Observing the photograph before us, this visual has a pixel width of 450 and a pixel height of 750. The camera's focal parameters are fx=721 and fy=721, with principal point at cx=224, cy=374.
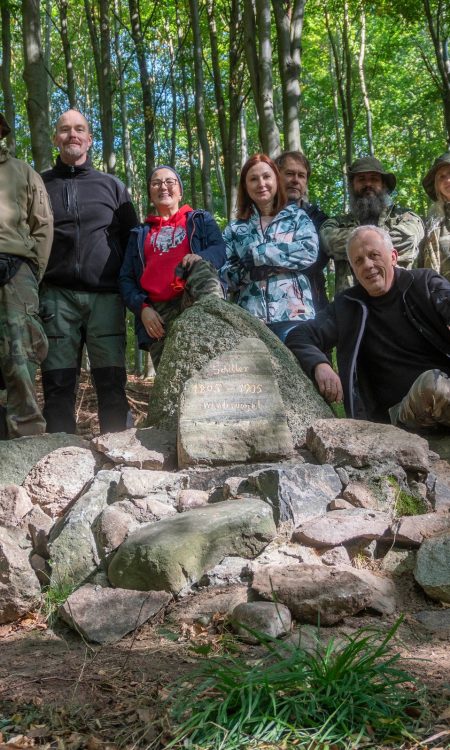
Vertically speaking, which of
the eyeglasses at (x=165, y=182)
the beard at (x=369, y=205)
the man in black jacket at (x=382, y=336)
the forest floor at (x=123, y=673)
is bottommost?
the forest floor at (x=123, y=673)

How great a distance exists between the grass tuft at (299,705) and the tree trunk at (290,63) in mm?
6413

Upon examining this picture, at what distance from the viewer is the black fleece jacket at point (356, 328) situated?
4.77 metres

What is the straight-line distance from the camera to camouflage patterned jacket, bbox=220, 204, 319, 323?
5.36 meters

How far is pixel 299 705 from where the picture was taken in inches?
94.1

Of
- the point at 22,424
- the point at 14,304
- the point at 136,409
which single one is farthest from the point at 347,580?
the point at 136,409

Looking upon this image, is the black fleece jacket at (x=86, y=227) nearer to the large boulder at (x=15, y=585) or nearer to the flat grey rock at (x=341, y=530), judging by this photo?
the large boulder at (x=15, y=585)

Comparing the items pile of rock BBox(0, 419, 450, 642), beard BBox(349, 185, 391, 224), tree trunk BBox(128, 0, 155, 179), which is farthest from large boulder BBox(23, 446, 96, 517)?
Result: tree trunk BBox(128, 0, 155, 179)

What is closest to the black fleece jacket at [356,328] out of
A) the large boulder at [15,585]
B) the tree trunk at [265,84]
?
the large boulder at [15,585]

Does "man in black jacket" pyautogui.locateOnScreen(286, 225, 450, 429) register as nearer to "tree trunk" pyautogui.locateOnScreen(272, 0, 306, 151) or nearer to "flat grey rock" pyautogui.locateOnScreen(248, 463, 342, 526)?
"flat grey rock" pyautogui.locateOnScreen(248, 463, 342, 526)

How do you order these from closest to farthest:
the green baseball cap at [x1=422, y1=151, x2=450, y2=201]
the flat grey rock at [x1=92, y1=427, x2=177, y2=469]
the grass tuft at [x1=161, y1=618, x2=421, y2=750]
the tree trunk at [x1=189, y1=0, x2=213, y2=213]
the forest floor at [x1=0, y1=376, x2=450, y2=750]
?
the grass tuft at [x1=161, y1=618, x2=421, y2=750]
the forest floor at [x1=0, y1=376, x2=450, y2=750]
the flat grey rock at [x1=92, y1=427, x2=177, y2=469]
the green baseball cap at [x1=422, y1=151, x2=450, y2=201]
the tree trunk at [x1=189, y1=0, x2=213, y2=213]

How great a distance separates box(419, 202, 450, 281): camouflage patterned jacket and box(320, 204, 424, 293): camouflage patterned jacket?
121mm

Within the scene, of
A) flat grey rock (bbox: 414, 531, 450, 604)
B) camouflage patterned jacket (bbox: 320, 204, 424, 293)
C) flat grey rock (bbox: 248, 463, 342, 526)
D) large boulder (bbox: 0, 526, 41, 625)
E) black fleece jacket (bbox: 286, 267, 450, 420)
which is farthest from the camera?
camouflage patterned jacket (bbox: 320, 204, 424, 293)

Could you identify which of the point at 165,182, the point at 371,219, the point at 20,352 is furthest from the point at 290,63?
the point at 20,352

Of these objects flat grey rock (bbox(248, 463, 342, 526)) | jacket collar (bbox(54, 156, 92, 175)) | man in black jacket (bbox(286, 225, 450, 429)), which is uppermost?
jacket collar (bbox(54, 156, 92, 175))
